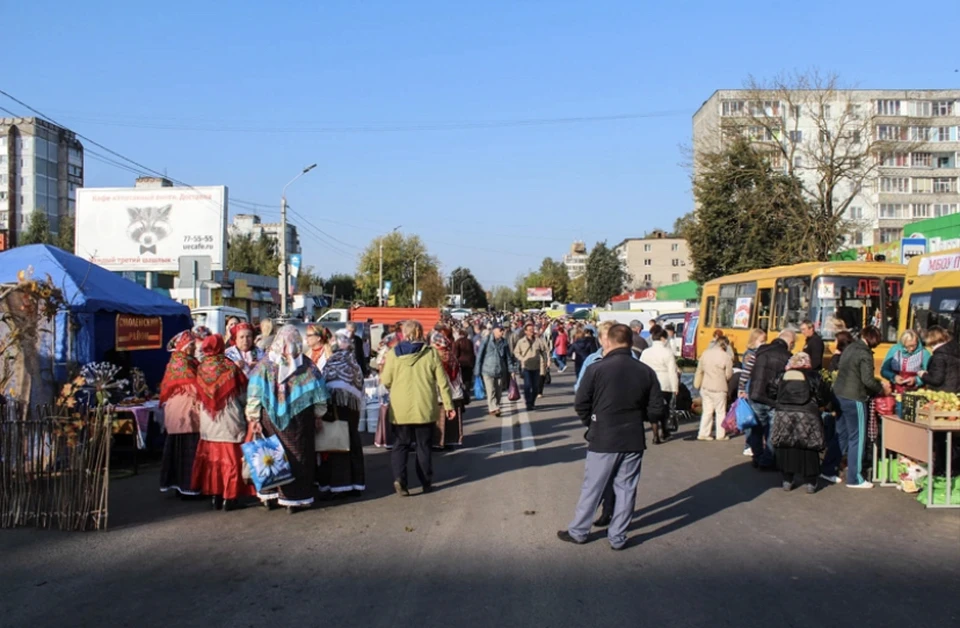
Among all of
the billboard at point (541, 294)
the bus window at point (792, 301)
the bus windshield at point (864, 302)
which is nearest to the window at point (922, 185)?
the billboard at point (541, 294)

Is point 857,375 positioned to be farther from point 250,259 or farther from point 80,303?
point 250,259

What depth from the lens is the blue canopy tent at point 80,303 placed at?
1123cm

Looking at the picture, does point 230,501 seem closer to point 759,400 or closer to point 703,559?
point 703,559

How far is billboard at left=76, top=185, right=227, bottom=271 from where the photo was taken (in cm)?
3466

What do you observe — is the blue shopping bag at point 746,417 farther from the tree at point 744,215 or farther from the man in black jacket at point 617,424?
the tree at point 744,215

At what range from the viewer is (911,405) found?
8.44 m

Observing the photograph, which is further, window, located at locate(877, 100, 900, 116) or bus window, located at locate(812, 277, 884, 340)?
window, located at locate(877, 100, 900, 116)

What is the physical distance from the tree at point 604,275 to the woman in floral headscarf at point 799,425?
9397 cm

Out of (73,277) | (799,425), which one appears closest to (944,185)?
(799,425)

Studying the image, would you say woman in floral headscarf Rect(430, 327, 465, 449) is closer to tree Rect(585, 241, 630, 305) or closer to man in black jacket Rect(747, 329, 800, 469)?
man in black jacket Rect(747, 329, 800, 469)

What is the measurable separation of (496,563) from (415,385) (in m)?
2.69

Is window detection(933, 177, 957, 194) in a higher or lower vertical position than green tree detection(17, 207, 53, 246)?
higher

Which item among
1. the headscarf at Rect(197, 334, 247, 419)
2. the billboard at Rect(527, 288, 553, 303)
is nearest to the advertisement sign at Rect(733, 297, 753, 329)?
the headscarf at Rect(197, 334, 247, 419)

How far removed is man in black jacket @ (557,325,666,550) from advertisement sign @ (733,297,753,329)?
14.9m
